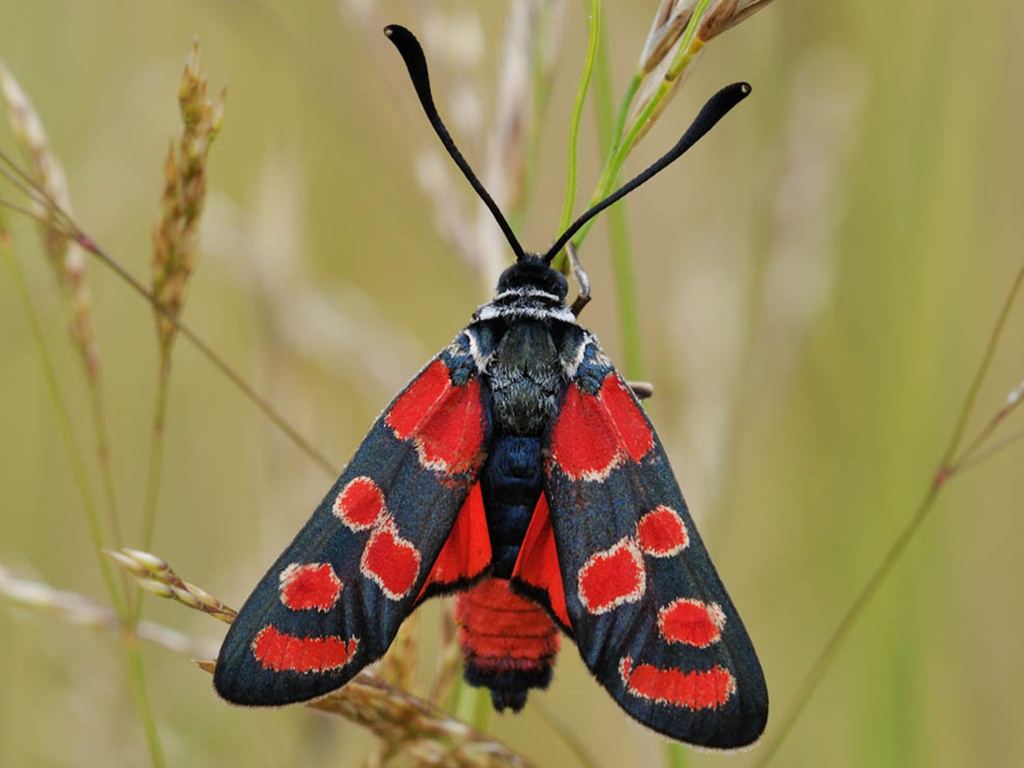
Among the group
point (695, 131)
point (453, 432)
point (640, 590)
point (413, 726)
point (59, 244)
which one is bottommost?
point (413, 726)

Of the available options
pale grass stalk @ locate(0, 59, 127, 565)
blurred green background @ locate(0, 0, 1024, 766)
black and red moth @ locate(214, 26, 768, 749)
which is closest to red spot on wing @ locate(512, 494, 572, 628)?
black and red moth @ locate(214, 26, 768, 749)

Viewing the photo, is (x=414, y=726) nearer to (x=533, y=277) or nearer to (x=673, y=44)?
(x=533, y=277)

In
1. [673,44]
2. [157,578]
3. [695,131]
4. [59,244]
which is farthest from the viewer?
[59,244]

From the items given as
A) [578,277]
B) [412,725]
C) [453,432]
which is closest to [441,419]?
[453,432]

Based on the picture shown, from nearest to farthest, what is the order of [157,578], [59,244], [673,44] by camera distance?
[157,578], [673,44], [59,244]

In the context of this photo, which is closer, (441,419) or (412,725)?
(412,725)

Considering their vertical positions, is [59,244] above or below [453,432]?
above

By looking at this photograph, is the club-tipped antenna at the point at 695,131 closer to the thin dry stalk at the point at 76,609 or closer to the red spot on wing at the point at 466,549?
the red spot on wing at the point at 466,549
